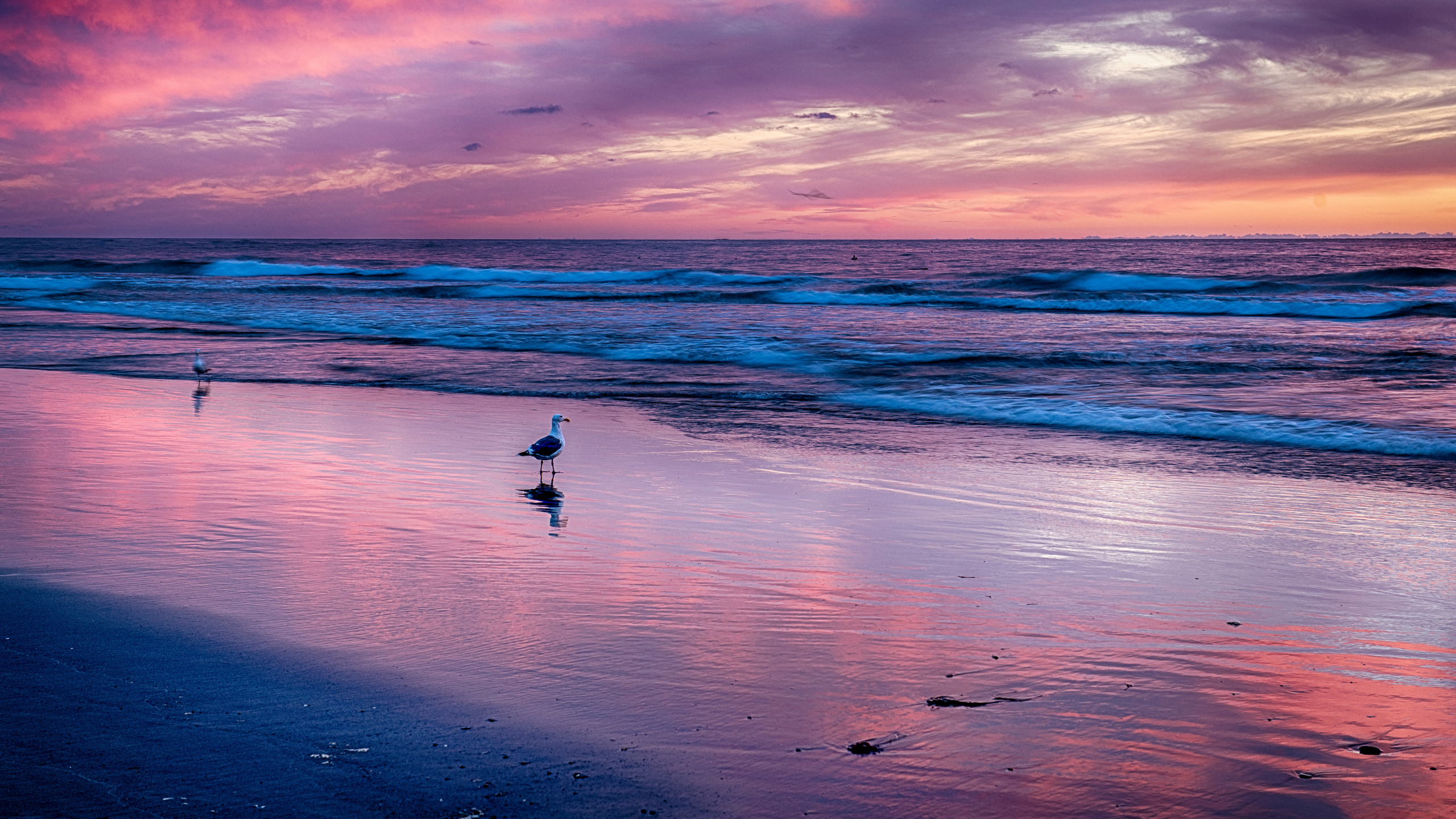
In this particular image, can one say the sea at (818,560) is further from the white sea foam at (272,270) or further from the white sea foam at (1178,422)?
the white sea foam at (272,270)

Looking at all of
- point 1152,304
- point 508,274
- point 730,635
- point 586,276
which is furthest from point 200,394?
point 508,274

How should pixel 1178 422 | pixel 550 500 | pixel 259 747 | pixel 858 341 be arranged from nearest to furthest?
pixel 259 747 → pixel 550 500 → pixel 1178 422 → pixel 858 341

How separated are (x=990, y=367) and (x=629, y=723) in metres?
13.6

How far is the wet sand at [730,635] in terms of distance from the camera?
10.00ft

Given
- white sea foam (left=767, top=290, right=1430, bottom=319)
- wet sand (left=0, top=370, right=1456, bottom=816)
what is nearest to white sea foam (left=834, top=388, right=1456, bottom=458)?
wet sand (left=0, top=370, right=1456, bottom=816)

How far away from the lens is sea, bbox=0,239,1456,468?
12.0 meters

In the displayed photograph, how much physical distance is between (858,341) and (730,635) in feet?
53.7

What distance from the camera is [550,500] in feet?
23.2

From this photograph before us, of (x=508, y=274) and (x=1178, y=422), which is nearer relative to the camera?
(x=1178, y=422)

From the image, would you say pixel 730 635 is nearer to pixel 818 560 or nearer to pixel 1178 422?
pixel 818 560

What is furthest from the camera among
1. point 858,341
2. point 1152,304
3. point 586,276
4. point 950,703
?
point 586,276

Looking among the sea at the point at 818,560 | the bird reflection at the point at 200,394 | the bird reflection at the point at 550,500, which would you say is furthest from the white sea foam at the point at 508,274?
the bird reflection at the point at 550,500

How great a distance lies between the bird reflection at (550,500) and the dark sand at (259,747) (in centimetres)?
253

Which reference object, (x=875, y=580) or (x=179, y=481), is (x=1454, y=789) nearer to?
(x=875, y=580)
